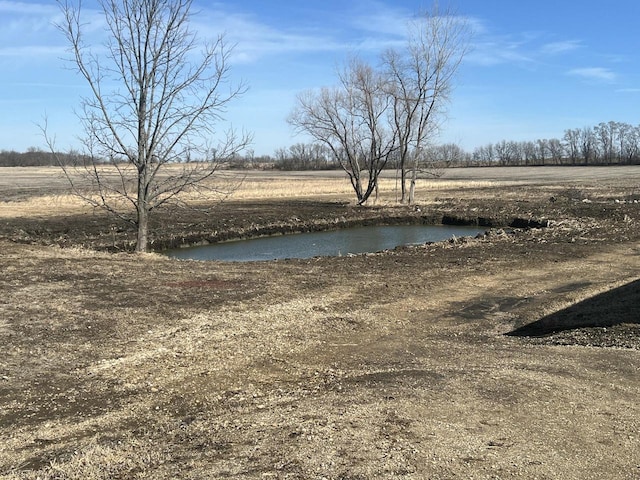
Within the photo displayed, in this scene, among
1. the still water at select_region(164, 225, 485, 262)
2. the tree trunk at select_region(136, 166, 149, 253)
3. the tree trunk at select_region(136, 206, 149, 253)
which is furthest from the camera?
the still water at select_region(164, 225, 485, 262)

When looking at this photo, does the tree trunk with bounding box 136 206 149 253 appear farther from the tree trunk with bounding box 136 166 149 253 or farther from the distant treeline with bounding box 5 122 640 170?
the distant treeline with bounding box 5 122 640 170

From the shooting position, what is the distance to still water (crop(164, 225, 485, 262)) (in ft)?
65.6

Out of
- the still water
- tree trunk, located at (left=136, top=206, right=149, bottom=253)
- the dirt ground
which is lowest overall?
the still water

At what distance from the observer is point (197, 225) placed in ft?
83.6

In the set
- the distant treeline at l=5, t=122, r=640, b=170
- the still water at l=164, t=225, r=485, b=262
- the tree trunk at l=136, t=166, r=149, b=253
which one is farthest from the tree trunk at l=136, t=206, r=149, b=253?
the distant treeline at l=5, t=122, r=640, b=170

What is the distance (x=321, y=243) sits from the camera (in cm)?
2275

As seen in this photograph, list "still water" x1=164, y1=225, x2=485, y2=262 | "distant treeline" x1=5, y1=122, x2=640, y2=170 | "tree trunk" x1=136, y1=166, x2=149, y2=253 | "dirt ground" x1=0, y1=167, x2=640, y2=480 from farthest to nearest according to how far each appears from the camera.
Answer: "distant treeline" x1=5, y1=122, x2=640, y2=170, "still water" x1=164, y1=225, x2=485, y2=262, "tree trunk" x1=136, y1=166, x2=149, y2=253, "dirt ground" x1=0, y1=167, x2=640, y2=480

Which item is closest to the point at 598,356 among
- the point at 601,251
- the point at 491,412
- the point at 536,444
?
the point at 491,412

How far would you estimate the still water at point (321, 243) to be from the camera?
19984 millimetres

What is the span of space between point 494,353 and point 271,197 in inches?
1461

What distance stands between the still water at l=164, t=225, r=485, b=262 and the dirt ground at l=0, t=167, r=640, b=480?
20.4 feet

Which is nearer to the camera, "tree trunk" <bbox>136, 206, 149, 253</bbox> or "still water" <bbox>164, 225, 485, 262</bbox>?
"tree trunk" <bbox>136, 206, 149, 253</bbox>

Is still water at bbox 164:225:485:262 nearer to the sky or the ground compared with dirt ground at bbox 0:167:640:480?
nearer to the ground

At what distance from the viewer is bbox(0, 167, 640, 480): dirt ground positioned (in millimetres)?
3990
